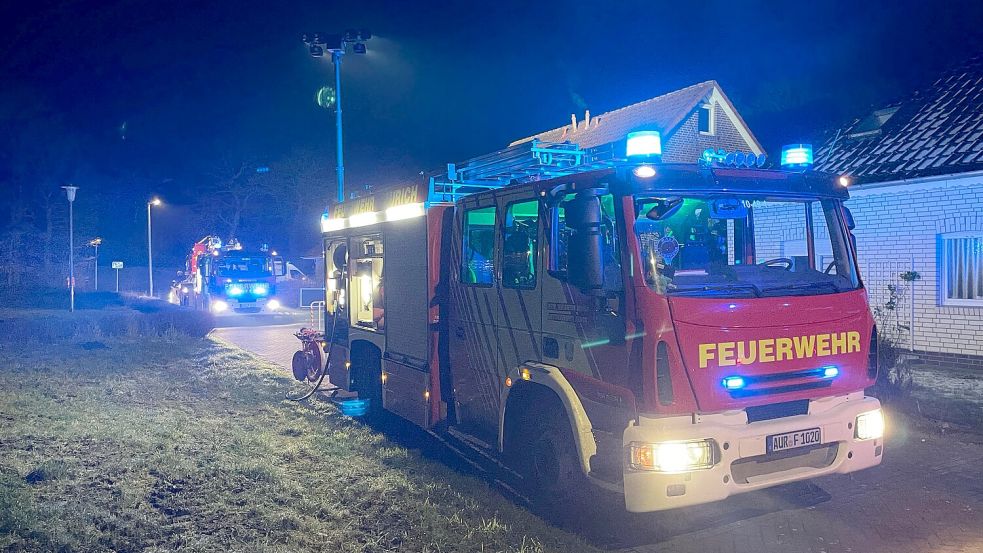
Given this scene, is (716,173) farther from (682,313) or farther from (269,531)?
(269,531)

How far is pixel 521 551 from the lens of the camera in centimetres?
443

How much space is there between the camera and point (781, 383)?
443cm

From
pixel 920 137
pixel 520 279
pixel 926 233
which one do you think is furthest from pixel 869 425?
pixel 920 137

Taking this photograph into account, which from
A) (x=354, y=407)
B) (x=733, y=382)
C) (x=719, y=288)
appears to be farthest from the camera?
(x=354, y=407)

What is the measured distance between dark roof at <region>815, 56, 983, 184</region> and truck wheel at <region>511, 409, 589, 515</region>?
805cm

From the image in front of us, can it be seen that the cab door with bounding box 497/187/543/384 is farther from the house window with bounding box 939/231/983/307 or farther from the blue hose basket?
the house window with bounding box 939/231/983/307

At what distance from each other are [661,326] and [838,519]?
86.1 inches

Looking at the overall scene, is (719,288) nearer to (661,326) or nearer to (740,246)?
(661,326)

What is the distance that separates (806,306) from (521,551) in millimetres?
2363

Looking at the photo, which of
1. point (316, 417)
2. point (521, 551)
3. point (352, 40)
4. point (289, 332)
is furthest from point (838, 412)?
point (289, 332)

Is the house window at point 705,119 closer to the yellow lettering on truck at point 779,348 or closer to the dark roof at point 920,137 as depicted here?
the dark roof at point 920,137

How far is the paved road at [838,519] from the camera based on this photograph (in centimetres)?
459

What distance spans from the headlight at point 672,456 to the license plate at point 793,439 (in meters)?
0.43

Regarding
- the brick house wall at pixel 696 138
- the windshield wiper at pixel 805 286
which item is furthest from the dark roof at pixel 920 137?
the brick house wall at pixel 696 138
